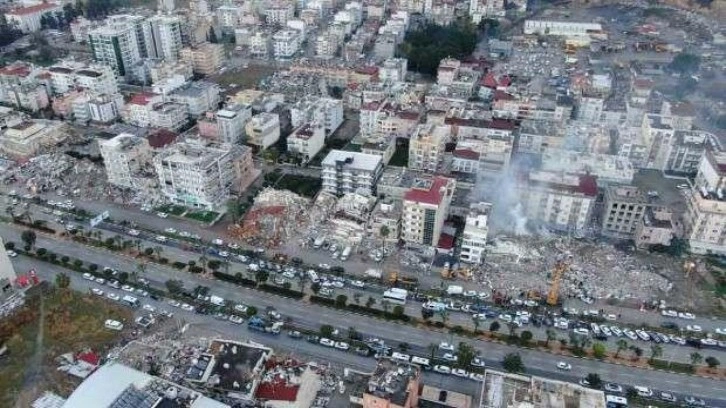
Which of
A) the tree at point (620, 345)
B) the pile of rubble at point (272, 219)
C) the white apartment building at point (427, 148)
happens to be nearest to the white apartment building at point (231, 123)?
the pile of rubble at point (272, 219)

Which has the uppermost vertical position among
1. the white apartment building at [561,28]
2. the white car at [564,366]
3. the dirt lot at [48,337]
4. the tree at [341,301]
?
the white apartment building at [561,28]

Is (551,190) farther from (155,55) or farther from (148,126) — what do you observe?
(155,55)

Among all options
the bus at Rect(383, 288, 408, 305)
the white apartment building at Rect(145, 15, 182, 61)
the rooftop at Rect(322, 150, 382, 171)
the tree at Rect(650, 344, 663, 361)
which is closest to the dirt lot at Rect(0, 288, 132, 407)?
the bus at Rect(383, 288, 408, 305)

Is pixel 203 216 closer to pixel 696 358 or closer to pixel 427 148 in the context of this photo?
pixel 427 148

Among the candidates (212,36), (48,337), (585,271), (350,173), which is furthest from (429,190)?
(212,36)

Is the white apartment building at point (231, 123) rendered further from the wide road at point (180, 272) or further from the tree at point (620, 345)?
the tree at point (620, 345)

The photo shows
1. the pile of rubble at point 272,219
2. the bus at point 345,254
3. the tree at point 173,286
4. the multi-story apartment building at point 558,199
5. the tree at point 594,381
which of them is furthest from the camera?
the pile of rubble at point 272,219
